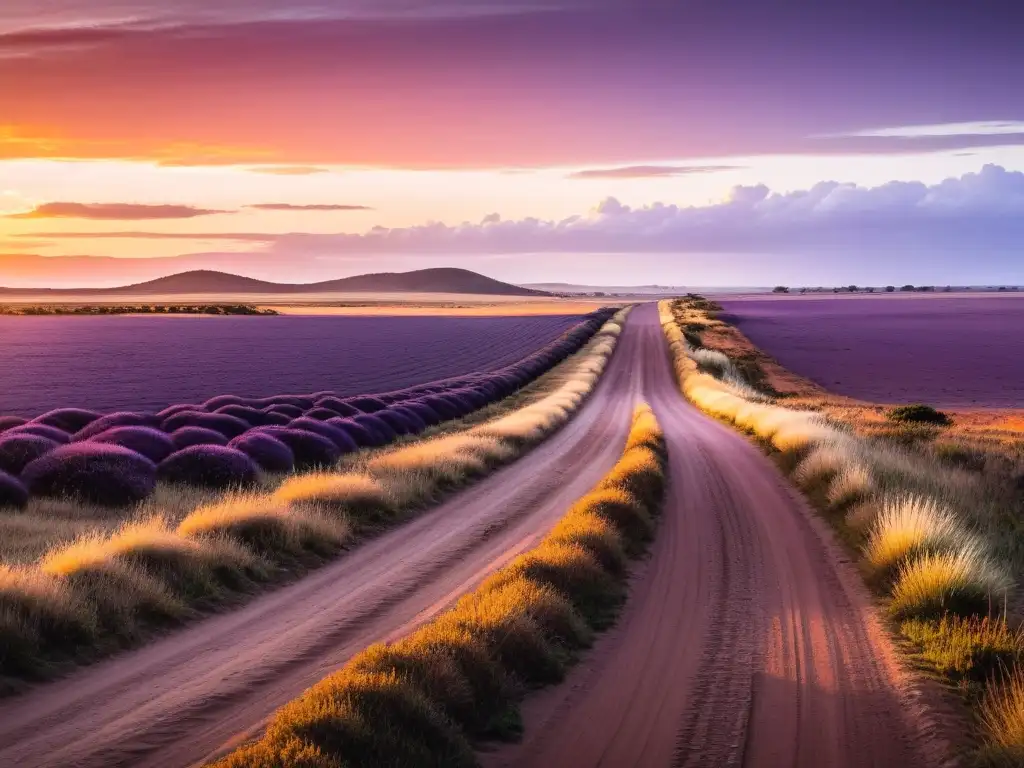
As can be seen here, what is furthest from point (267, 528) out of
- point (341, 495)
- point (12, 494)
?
point (12, 494)

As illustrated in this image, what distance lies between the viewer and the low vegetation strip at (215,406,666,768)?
7602mm

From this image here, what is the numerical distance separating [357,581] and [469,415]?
29.7 metres

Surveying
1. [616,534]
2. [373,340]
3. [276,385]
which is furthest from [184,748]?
[373,340]

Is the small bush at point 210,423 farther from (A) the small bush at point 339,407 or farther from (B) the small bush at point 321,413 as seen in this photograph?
(A) the small bush at point 339,407

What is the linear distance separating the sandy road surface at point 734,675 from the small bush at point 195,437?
14.7 metres

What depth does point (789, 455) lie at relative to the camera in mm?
27500

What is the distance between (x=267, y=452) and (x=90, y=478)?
567 centimetres

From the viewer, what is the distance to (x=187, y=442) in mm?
26875

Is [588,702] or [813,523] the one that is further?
[813,523]

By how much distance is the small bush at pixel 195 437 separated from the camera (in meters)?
26.9

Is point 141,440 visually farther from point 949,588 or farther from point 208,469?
point 949,588

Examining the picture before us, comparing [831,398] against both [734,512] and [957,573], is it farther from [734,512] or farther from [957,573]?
[957,573]

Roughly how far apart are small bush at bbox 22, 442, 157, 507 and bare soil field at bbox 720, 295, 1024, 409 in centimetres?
4529

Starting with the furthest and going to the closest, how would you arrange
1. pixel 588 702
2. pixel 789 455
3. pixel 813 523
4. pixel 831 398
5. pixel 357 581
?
1. pixel 831 398
2. pixel 789 455
3. pixel 813 523
4. pixel 357 581
5. pixel 588 702
